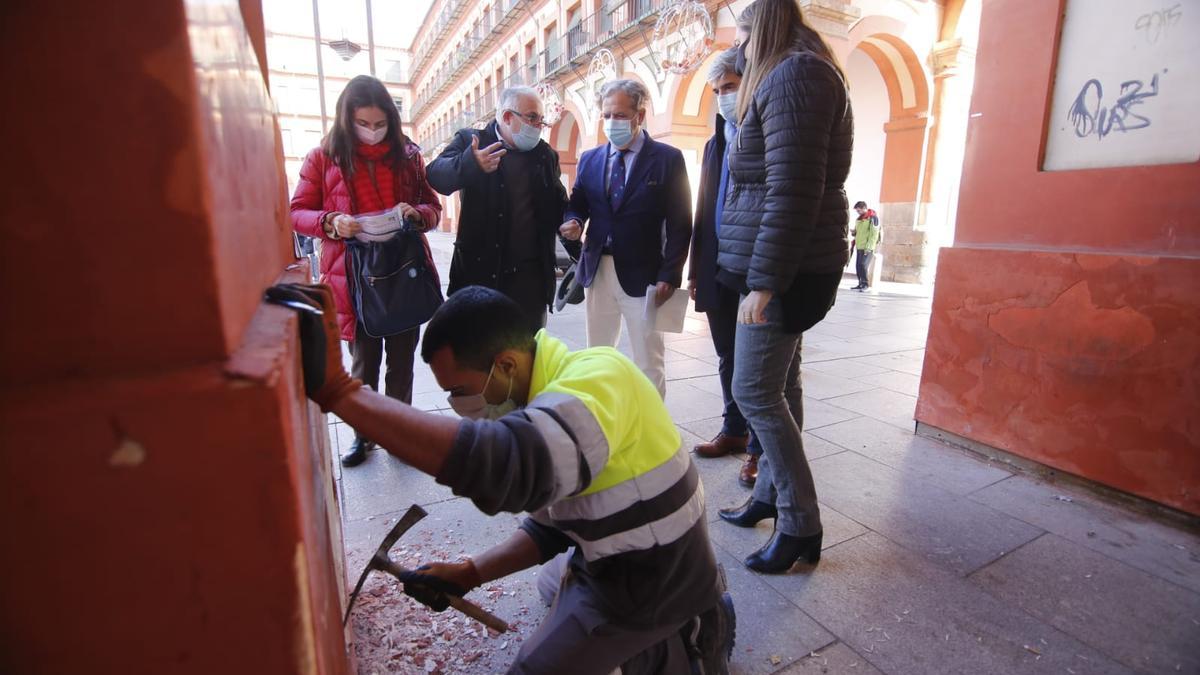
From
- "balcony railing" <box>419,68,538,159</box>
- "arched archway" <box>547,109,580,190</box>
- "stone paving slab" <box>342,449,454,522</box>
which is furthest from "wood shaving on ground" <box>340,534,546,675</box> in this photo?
"balcony railing" <box>419,68,538,159</box>

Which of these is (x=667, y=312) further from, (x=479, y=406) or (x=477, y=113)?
(x=477, y=113)

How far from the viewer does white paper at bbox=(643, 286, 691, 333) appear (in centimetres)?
323

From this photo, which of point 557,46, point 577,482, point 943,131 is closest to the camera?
point 577,482

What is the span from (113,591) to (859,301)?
34.4ft

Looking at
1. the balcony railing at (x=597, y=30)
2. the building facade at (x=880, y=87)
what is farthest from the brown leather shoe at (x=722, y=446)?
the balcony railing at (x=597, y=30)

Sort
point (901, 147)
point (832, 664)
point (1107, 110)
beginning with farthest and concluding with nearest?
point (901, 147), point (1107, 110), point (832, 664)

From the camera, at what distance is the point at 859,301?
9.94m

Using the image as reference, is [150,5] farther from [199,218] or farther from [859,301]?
[859,301]

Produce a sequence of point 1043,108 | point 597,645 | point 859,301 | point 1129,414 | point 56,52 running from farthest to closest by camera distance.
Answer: point 859,301
point 1043,108
point 1129,414
point 597,645
point 56,52

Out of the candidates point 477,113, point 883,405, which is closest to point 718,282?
point 883,405

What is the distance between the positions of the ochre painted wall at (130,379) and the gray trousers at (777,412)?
177cm

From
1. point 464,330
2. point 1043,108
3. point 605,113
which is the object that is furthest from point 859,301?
point 464,330

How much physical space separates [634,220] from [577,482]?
2.30 meters

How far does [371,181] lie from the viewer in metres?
2.91
